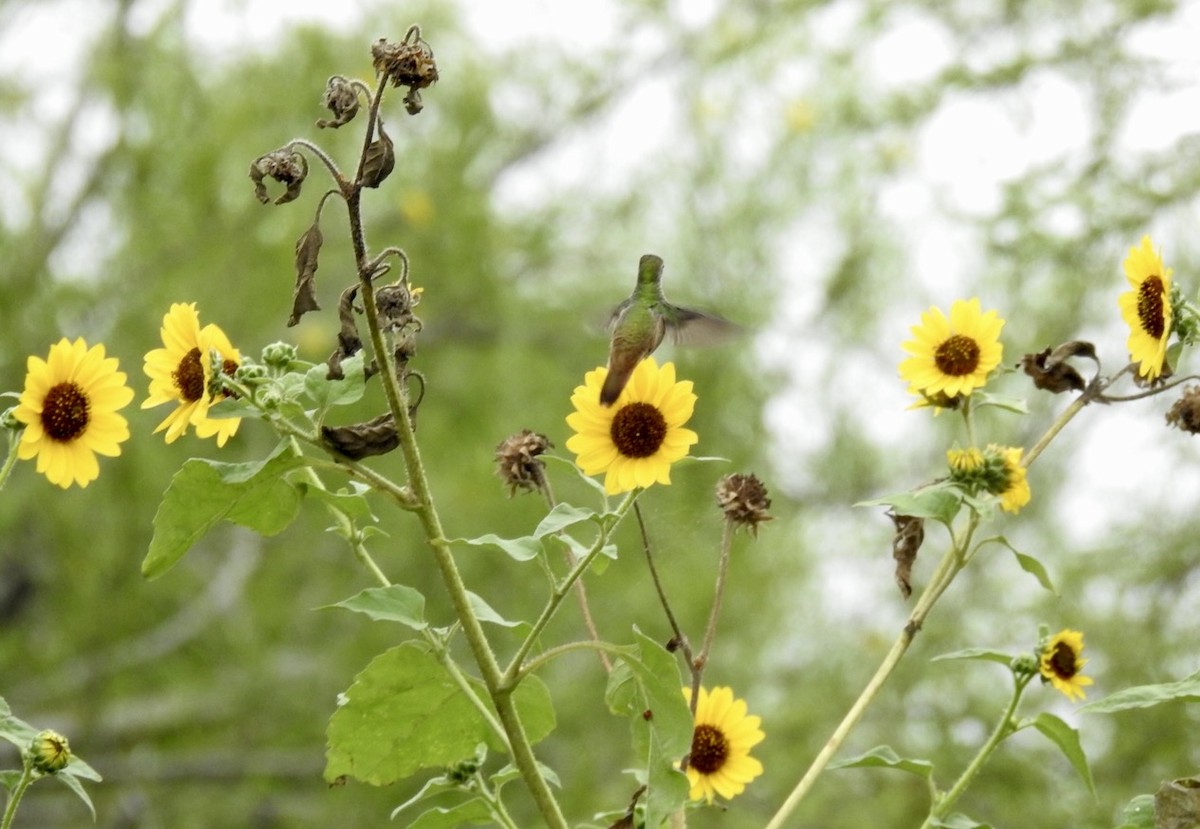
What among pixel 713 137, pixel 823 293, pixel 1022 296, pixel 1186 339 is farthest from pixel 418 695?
pixel 713 137

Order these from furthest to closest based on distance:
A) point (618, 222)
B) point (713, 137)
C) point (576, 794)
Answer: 1. point (618, 222)
2. point (713, 137)
3. point (576, 794)

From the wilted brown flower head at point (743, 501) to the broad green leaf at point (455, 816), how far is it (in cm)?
21

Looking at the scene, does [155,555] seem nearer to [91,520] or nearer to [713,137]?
[91,520]

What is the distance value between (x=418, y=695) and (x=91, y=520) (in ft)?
11.4

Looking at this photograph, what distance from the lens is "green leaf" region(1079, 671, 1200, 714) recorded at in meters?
0.72

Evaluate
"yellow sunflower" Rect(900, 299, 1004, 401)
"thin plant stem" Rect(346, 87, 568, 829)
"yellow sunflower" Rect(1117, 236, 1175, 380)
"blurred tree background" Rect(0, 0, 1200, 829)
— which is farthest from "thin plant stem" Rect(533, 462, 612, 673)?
"blurred tree background" Rect(0, 0, 1200, 829)

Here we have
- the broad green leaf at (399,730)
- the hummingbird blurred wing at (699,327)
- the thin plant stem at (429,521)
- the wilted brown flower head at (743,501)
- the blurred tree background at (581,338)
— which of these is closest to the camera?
the thin plant stem at (429,521)

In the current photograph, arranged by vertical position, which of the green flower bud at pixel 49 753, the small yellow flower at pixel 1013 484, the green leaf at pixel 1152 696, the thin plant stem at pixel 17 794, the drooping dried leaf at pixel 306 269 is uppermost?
the small yellow flower at pixel 1013 484

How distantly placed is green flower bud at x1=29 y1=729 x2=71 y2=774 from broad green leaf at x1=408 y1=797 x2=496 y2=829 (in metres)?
0.18

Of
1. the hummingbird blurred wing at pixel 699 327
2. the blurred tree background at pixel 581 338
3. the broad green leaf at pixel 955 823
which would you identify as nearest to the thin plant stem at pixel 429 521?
the broad green leaf at pixel 955 823

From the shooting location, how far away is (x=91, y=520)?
3982 mm

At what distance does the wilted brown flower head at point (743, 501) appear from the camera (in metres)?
0.86

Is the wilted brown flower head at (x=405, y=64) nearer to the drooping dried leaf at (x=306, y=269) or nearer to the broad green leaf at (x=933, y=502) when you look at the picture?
the drooping dried leaf at (x=306, y=269)

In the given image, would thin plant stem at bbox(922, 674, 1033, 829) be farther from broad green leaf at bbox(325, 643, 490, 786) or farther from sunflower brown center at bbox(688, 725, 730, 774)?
broad green leaf at bbox(325, 643, 490, 786)
